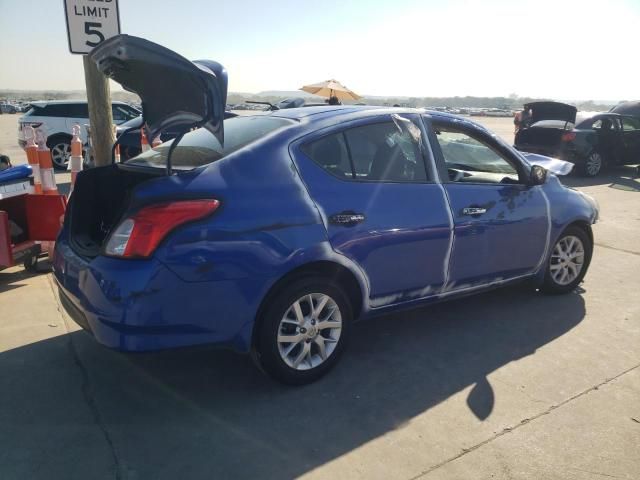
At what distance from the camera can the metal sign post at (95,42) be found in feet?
15.8

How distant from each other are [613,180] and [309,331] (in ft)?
39.1

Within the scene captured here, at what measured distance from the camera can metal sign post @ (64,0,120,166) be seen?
4820 millimetres

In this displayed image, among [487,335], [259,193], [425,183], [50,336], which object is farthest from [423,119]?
[50,336]

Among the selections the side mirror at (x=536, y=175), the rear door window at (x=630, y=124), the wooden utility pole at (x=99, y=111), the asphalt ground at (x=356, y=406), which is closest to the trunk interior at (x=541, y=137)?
the rear door window at (x=630, y=124)

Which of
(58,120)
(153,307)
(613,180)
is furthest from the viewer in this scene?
(58,120)

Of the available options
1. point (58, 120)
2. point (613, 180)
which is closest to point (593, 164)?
point (613, 180)

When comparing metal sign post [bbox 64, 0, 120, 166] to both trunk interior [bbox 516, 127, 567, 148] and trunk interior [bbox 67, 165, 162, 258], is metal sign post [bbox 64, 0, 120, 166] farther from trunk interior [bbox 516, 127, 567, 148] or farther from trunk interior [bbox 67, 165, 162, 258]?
trunk interior [bbox 516, 127, 567, 148]

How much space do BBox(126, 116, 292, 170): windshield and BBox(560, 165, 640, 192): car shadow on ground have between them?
32.9ft

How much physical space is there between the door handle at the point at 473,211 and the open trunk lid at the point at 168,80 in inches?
71.8

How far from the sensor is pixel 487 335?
157 inches

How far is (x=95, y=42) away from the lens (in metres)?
4.95

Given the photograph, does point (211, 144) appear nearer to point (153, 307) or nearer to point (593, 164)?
point (153, 307)

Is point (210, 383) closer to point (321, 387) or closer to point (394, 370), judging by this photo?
point (321, 387)

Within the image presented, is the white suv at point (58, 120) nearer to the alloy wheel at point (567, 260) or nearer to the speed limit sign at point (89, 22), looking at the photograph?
the speed limit sign at point (89, 22)
